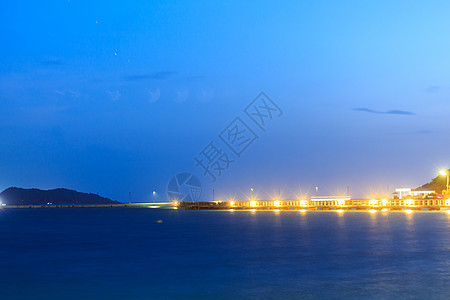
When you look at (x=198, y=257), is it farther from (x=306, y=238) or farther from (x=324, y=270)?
(x=306, y=238)

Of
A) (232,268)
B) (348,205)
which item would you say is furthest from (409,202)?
(232,268)

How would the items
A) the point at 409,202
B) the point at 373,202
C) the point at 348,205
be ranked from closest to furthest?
the point at 409,202 < the point at 373,202 < the point at 348,205

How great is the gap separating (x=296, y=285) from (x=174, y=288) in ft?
21.0

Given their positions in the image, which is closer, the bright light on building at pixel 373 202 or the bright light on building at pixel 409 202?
the bright light on building at pixel 409 202

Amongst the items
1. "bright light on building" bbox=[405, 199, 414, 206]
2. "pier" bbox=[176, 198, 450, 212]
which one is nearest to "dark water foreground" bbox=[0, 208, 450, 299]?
"pier" bbox=[176, 198, 450, 212]

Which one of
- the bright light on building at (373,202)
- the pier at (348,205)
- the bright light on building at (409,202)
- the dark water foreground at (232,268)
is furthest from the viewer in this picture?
the bright light on building at (373,202)

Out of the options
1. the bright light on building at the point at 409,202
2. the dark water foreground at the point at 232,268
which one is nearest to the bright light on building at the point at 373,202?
the bright light on building at the point at 409,202

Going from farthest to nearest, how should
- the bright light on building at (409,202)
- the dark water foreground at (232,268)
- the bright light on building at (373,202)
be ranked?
1. the bright light on building at (373,202)
2. the bright light on building at (409,202)
3. the dark water foreground at (232,268)

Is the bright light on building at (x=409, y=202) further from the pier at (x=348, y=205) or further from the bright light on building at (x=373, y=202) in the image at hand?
the bright light on building at (x=373, y=202)

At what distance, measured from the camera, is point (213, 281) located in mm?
29328

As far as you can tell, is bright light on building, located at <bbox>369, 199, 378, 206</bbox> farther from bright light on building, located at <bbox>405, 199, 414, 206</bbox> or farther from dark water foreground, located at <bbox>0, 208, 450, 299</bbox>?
dark water foreground, located at <bbox>0, 208, 450, 299</bbox>

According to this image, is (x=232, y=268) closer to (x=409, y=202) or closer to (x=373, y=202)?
(x=409, y=202)

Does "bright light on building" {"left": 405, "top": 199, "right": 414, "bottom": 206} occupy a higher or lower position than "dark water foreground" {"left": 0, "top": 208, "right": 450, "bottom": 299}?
higher

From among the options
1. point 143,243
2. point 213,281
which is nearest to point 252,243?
point 143,243
